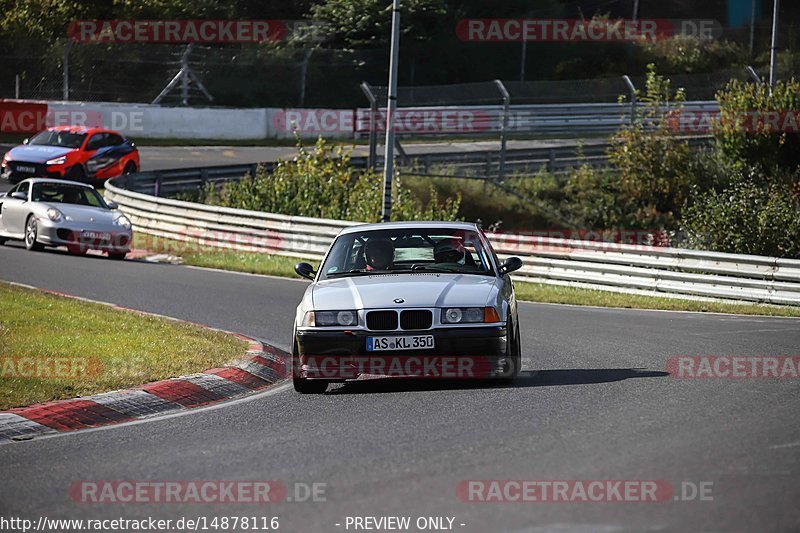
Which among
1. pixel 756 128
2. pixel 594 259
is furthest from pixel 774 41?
pixel 594 259

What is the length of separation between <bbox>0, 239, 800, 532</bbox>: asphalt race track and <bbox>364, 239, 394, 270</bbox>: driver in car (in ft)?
3.26

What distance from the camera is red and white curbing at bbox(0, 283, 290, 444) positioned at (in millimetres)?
8953

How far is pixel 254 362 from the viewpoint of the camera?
1203cm

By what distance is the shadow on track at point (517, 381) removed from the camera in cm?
1057

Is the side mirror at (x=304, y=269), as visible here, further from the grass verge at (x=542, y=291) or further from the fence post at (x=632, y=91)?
the fence post at (x=632, y=91)

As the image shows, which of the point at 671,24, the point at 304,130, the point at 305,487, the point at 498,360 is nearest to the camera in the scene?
the point at 305,487

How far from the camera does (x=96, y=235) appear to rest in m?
24.2

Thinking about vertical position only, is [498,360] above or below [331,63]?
below

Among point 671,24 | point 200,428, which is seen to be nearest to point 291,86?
point 671,24

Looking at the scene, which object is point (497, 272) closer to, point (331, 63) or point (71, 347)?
point (71, 347)

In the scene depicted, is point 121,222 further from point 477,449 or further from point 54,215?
point 477,449

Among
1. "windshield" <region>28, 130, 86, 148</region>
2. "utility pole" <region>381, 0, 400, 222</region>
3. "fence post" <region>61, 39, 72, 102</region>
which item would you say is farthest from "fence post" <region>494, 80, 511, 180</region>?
"fence post" <region>61, 39, 72, 102</region>

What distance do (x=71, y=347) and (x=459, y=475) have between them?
6.02 metres

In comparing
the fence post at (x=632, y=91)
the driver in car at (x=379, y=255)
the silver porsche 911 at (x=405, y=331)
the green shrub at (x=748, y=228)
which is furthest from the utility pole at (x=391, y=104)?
the silver porsche 911 at (x=405, y=331)
